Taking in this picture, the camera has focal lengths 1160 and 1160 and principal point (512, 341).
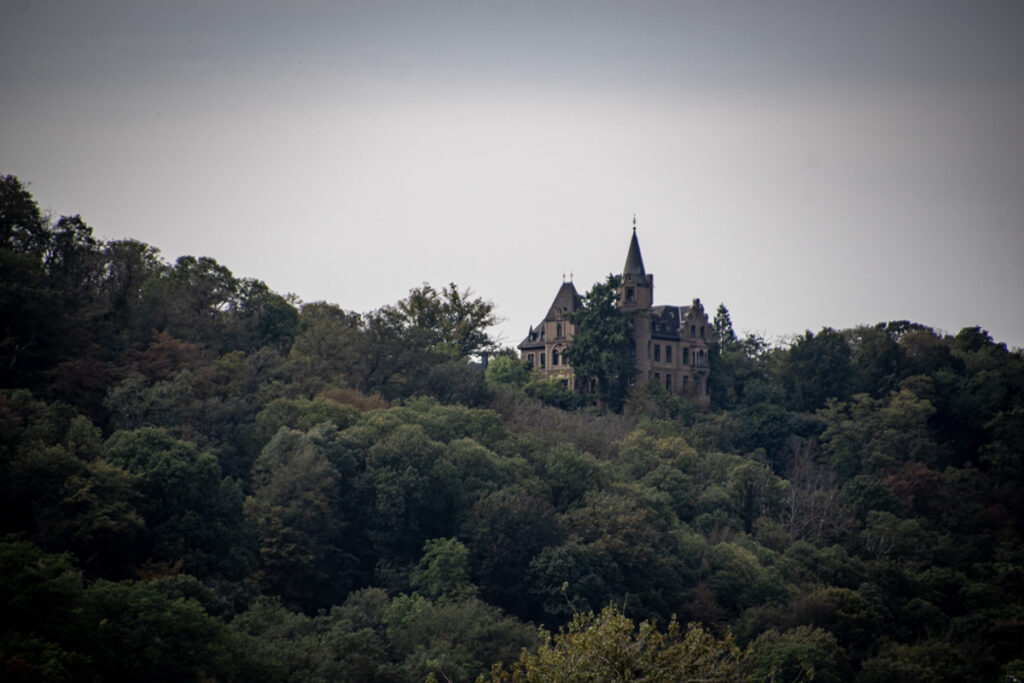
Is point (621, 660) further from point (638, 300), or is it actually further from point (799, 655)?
point (638, 300)

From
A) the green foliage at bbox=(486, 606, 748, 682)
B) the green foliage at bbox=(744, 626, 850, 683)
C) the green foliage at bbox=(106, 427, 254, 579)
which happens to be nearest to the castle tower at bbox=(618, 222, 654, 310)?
the green foliage at bbox=(744, 626, 850, 683)

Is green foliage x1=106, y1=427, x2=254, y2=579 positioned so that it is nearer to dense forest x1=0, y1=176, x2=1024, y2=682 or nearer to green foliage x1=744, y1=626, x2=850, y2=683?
dense forest x1=0, y1=176, x2=1024, y2=682

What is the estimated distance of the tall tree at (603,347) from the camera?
7200cm

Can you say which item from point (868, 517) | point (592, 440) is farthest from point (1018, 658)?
point (592, 440)

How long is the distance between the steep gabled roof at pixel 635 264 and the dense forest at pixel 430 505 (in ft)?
28.9

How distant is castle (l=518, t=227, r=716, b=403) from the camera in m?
76.2

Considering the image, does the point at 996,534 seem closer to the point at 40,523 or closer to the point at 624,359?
the point at 624,359

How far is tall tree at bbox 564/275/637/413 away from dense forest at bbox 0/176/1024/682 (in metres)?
1.81

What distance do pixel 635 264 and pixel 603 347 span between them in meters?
8.30

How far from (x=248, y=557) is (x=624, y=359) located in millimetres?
36872

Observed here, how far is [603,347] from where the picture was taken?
72.9m

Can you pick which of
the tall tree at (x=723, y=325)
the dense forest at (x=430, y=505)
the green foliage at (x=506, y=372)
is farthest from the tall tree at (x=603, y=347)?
the tall tree at (x=723, y=325)

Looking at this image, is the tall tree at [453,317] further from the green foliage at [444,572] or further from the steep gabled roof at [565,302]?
the green foliage at [444,572]

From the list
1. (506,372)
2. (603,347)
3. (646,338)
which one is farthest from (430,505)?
(646,338)
